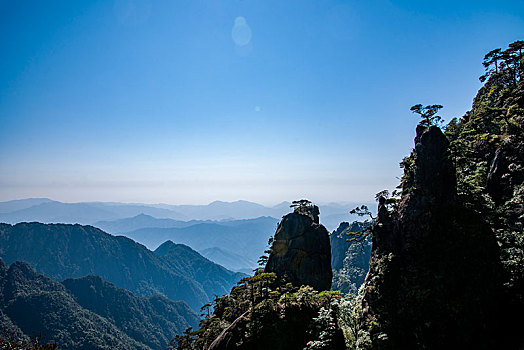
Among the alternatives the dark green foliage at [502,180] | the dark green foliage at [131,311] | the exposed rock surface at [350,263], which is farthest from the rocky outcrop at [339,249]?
the dark green foliage at [131,311]

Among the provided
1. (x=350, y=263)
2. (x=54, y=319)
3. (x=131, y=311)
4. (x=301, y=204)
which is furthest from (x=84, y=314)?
(x=301, y=204)

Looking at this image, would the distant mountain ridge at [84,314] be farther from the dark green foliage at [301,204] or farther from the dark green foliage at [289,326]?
the dark green foliage at [289,326]

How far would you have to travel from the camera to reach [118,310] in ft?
490

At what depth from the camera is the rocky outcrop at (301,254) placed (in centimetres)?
2751

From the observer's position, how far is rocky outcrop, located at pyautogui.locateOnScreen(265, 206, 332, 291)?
27513 mm

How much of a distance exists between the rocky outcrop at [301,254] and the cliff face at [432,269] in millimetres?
10798

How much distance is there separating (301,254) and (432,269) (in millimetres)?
15320

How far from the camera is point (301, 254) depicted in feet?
93.1

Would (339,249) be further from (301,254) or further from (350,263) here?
(301,254)

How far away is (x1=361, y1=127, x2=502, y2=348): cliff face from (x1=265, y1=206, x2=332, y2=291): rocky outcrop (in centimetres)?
1080

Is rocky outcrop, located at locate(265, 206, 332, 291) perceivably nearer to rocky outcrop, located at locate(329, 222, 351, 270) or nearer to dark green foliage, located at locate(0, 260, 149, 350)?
rocky outcrop, located at locate(329, 222, 351, 270)

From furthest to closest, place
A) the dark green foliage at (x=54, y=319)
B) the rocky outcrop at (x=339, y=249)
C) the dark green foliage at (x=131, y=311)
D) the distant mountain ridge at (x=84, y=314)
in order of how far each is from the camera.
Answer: the dark green foliage at (x=131, y=311) < the distant mountain ridge at (x=84, y=314) < the dark green foliage at (x=54, y=319) < the rocky outcrop at (x=339, y=249)

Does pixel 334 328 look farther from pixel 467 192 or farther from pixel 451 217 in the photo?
pixel 467 192

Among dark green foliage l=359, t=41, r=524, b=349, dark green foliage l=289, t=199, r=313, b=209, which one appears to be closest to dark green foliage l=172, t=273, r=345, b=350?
dark green foliage l=359, t=41, r=524, b=349
